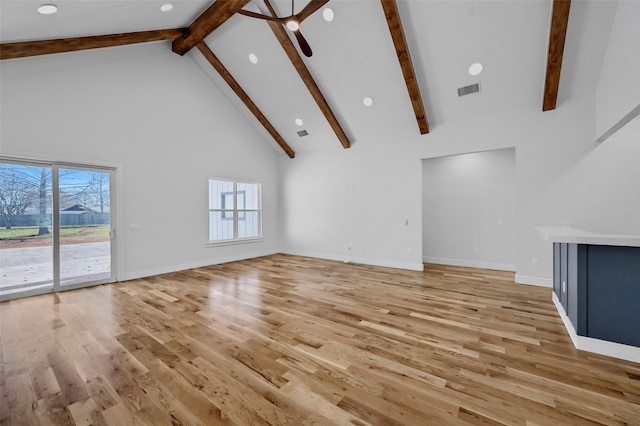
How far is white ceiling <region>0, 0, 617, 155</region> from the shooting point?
11.4 ft

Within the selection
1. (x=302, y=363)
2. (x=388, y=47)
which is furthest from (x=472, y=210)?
(x=302, y=363)

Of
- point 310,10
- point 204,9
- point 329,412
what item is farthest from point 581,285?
point 204,9

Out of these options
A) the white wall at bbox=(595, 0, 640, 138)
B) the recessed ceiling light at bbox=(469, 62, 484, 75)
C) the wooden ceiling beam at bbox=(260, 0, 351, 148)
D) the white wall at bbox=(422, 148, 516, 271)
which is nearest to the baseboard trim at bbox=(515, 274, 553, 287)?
the white wall at bbox=(422, 148, 516, 271)

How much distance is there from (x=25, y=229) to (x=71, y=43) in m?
2.82

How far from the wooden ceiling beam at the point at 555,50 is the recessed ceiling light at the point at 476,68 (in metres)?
0.84

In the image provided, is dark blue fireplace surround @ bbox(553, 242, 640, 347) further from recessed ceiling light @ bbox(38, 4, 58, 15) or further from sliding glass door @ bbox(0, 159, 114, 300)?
sliding glass door @ bbox(0, 159, 114, 300)

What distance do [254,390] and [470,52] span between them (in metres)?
5.16

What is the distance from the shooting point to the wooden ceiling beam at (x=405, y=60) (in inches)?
147

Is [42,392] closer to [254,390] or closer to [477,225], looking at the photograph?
[254,390]

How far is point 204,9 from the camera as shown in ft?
15.2

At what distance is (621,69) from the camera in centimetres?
330

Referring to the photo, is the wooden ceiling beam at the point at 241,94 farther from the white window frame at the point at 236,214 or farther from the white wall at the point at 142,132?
the white window frame at the point at 236,214

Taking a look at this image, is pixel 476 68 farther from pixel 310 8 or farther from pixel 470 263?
pixel 470 263

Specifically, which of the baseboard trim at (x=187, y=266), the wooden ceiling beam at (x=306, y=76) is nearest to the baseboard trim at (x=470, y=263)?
the wooden ceiling beam at (x=306, y=76)
